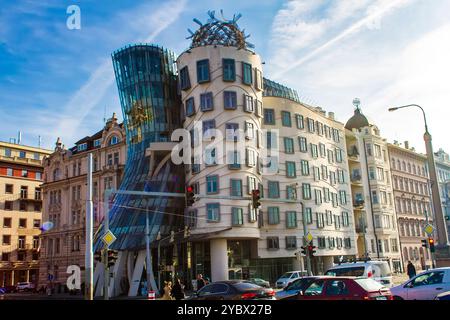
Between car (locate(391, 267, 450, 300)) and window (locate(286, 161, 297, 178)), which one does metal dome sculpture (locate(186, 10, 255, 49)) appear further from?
car (locate(391, 267, 450, 300))

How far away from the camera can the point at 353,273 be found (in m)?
23.4

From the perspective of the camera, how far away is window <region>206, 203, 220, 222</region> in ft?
143

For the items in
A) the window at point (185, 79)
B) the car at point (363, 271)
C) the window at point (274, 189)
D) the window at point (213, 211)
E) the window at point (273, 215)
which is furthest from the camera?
the window at point (274, 189)

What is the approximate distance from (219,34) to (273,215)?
64.4ft

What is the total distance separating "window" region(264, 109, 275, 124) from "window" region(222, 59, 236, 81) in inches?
285

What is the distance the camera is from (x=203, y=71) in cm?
4650

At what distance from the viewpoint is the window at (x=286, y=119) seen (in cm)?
5247

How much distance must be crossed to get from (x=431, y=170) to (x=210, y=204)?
1063 inches

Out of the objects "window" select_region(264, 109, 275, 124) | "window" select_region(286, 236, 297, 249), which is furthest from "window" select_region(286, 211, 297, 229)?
"window" select_region(264, 109, 275, 124)

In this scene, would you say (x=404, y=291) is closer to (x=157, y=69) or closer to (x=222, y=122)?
(x=222, y=122)

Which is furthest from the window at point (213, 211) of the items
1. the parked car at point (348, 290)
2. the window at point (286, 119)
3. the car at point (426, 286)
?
the parked car at point (348, 290)

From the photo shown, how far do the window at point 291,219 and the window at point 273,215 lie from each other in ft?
4.22

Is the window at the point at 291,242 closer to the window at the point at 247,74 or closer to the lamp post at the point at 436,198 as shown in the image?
the window at the point at 247,74

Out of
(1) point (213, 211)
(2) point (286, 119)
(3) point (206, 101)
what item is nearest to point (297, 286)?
(1) point (213, 211)
